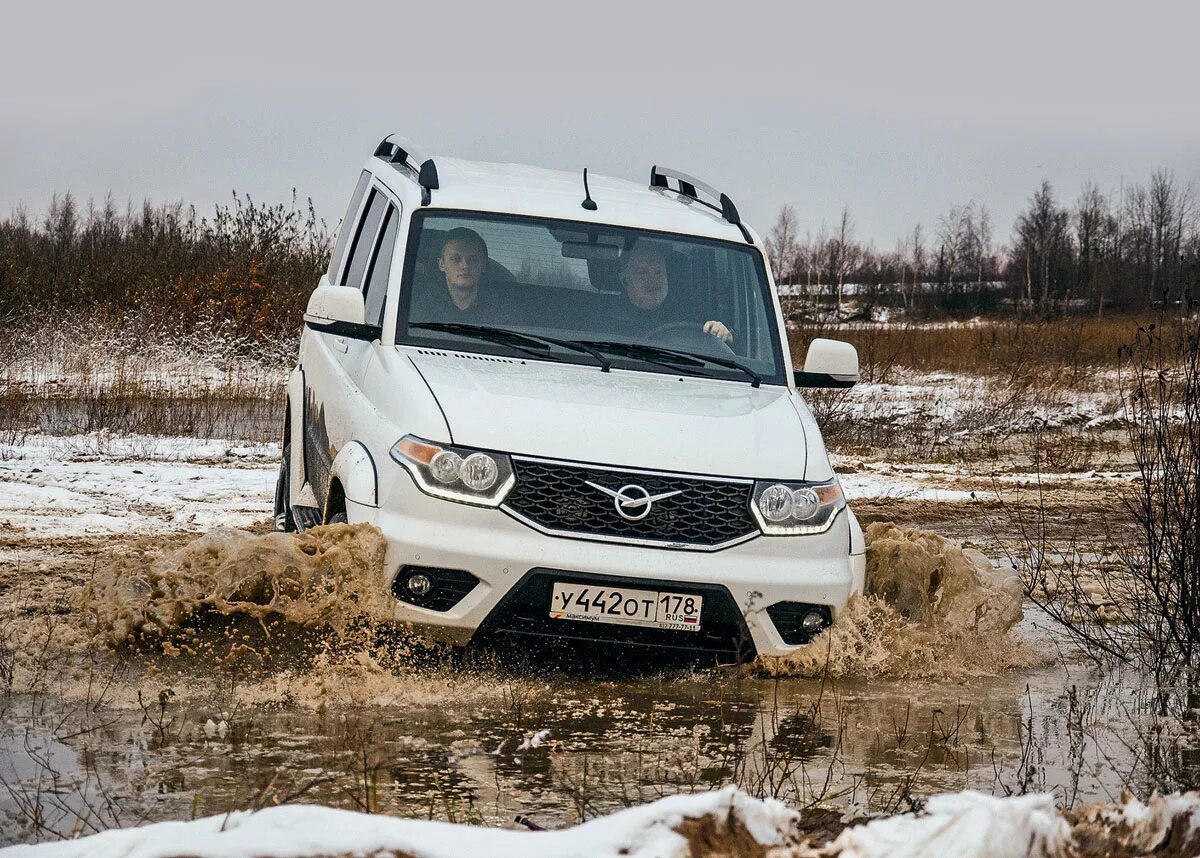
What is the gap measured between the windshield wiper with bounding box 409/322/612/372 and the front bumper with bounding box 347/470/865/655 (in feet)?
3.38

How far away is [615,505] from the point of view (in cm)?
513

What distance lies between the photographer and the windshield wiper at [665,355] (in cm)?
616

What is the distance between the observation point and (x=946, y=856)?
247 cm

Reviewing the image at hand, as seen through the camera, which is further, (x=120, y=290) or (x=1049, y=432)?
(x=120, y=290)

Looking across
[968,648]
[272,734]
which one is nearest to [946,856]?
[272,734]

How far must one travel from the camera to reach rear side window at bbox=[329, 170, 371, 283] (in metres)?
7.89

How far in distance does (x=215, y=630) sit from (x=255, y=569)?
1.12 feet

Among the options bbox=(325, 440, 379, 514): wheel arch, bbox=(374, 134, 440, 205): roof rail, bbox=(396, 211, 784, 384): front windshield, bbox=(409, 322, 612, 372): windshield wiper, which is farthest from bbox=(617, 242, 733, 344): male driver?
bbox=(325, 440, 379, 514): wheel arch

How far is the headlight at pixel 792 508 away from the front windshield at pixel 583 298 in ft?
3.08

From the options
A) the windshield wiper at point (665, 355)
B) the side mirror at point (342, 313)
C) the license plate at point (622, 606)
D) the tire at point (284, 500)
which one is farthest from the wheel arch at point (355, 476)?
the tire at point (284, 500)

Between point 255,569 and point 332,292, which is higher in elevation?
point 332,292

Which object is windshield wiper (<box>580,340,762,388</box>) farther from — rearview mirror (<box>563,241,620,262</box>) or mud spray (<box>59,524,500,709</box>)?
mud spray (<box>59,524,500,709</box>)

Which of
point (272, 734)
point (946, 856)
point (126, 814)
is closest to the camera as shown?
point (946, 856)

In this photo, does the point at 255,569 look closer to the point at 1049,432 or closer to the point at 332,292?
the point at 332,292
